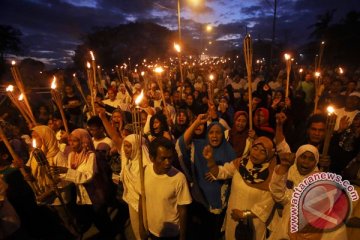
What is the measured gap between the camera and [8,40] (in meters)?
24.9

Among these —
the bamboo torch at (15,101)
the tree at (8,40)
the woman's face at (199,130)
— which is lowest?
the woman's face at (199,130)

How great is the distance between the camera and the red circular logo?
2.35 meters

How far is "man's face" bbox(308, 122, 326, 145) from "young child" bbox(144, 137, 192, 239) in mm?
2038

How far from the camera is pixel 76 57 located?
59.7 metres

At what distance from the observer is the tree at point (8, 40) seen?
80.0 ft

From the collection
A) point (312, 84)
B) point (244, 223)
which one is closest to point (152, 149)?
point (244, 223)

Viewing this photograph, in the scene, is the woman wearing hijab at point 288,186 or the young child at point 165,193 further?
the young child at point 165,193

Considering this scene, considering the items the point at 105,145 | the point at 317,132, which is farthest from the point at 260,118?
the point at 105,145

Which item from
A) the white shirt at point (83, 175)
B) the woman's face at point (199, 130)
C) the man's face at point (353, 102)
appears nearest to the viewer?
the white shirt at point (83, 175)

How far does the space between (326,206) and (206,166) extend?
5.32 feet

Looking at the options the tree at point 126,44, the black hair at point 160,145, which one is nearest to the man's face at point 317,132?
the black hair at point 160,145

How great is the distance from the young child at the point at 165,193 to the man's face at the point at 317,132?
6.69 ft

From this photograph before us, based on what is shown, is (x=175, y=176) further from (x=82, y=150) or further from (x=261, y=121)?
(x=261, y=121)

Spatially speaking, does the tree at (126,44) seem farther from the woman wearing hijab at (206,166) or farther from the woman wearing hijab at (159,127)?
the woman wearing hijab at (206,166)
